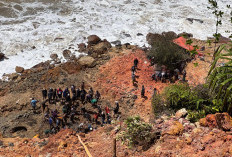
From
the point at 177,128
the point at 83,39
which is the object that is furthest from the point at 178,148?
the point at 83,39

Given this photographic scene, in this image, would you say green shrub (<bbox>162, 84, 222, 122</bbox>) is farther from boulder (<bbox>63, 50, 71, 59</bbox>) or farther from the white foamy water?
the white foamy water

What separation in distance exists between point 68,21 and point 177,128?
21093 millimetres

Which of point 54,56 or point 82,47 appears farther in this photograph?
point 82,47

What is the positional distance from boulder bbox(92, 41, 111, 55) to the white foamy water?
5.91 feet

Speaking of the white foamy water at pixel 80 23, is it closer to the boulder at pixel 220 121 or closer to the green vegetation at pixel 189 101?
the green vegetation at pixel 189 101

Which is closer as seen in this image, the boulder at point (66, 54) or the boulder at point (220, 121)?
the boulder at point (220, 121)

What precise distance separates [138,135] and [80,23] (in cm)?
1983

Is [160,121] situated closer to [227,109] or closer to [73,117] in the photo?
[227,109]

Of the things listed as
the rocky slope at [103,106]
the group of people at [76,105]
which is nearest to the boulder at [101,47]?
the rocky slope at [103,106]

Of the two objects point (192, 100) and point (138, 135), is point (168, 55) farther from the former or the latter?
point (138, 135)

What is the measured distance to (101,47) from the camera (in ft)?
67.1

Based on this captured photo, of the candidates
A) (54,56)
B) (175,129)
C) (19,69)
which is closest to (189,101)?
(175,129)

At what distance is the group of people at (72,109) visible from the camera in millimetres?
13086

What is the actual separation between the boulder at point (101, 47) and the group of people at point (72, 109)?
17.3 feet
